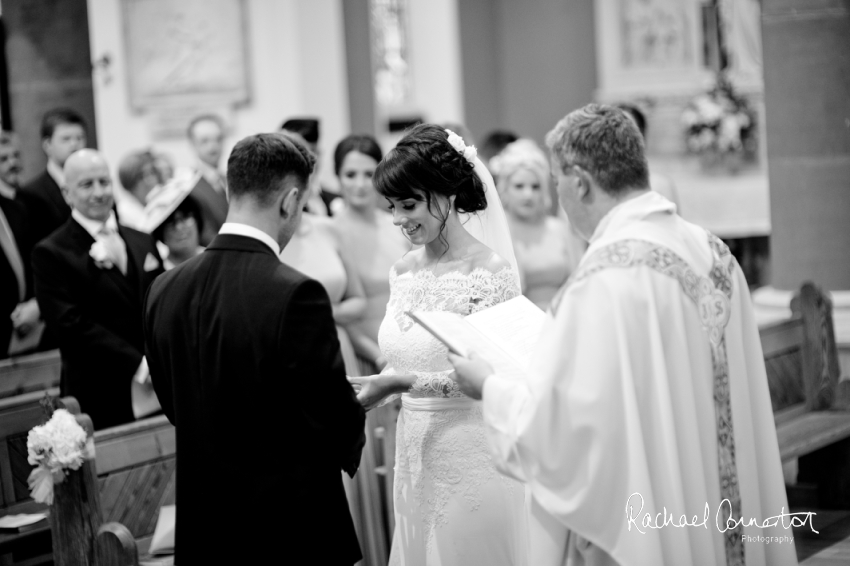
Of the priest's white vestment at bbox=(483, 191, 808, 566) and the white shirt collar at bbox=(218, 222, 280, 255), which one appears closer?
the priest's white vestment at bbox=(483, 191, 808, 566)

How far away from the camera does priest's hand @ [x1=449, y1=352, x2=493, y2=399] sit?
9.57 feet

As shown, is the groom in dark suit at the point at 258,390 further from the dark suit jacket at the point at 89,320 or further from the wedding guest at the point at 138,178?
the wedding guest at the point at 138,178

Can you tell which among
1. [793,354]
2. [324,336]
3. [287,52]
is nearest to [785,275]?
[793,354]

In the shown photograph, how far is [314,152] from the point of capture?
585cm

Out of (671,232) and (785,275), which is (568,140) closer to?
(671,232)

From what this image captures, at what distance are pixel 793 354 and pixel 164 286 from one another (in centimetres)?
406

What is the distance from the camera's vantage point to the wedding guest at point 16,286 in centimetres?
605

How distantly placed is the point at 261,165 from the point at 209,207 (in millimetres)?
3413

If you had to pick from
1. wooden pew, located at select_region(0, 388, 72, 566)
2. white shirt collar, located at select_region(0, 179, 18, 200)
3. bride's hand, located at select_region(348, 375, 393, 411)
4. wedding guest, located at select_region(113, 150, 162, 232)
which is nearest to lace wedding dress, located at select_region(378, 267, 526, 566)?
bride's hand, located at select_region(348, 375, 393, 411)

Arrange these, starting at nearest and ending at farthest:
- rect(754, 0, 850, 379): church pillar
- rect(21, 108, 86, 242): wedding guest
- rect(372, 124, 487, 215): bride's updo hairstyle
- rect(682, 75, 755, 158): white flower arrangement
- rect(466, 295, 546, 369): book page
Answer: rect(466, 295, 546, 369): book page, rect(372, 124, 487, 215): bride's updo hairstyle, rect(754, 0, 850, 379): church pillar, rect(21, 108, 86, 242): wedding guest, rect(682, 75, 755, 158): white flower arrangement

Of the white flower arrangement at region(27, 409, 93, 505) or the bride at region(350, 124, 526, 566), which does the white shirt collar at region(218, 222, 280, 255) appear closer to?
the bride at region(350, 124, 526, 566)

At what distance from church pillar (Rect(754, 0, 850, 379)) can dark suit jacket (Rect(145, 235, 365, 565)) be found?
4424 mm

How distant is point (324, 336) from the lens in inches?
110

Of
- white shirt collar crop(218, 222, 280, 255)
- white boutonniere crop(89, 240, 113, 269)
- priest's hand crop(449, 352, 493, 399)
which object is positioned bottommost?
priest's hand crop(449, 352, 493, 399)
